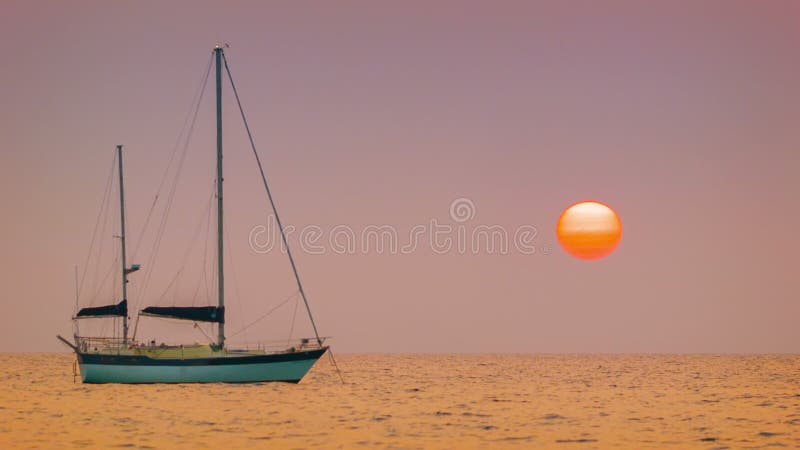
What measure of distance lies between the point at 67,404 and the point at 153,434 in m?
16.8

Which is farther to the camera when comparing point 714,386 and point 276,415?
point 714,386

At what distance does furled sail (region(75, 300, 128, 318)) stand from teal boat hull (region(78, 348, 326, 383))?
4026 millimetres

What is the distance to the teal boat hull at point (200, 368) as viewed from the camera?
192ft

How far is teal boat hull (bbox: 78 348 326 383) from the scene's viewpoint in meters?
58.4

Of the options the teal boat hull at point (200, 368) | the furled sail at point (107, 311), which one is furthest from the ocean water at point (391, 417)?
the furled sail at point (107, 311)

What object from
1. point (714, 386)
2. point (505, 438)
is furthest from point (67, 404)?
point (714, 386)

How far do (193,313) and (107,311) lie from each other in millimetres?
8009

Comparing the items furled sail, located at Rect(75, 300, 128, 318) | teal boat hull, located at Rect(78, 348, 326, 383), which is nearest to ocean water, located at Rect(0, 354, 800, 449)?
teal boat hull, located at Rect(78, 348, 326, 383)

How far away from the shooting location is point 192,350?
5994cm

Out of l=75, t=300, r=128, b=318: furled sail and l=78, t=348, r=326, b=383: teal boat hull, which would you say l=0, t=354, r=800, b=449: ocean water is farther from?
l=75, t=300, r=128, b=318: furled sail

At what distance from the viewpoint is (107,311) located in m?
65.3

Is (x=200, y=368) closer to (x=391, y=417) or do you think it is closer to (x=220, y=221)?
(x=220, y=221)

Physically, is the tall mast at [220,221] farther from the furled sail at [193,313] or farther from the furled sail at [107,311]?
the furled sail at [107,311]

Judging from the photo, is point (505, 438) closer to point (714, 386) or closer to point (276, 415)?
point (276, 415)
